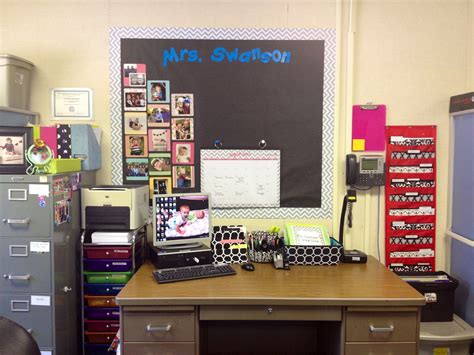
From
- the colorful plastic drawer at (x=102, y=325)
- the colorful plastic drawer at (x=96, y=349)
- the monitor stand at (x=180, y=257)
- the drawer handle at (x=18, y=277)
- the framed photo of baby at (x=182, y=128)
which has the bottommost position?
the colorful plastic drawer at (x=96, y=349)

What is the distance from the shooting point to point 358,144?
2.63 metres

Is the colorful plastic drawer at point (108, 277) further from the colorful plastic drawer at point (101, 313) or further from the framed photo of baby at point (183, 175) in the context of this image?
the framed photo of baby at point (183, 175)

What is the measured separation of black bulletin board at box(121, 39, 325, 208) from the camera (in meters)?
2.58

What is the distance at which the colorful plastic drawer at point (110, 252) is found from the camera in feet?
7.38

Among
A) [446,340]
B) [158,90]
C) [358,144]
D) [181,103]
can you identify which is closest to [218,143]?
[181,103]

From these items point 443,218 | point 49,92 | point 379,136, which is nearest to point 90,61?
point 49,92

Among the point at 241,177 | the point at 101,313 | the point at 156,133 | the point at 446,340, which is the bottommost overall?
the point at 446,340

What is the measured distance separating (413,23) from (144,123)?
80.6 inches

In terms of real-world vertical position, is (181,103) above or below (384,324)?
above

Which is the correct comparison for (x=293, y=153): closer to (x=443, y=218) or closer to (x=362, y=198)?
(x=362, y=198)

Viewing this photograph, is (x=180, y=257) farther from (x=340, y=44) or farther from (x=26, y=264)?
(x=340, y=44)

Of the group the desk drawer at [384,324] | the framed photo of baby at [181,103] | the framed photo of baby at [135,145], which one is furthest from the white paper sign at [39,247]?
the desk drawer at [384,324]

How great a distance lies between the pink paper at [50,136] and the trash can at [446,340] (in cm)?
259

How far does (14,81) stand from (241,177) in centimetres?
164
